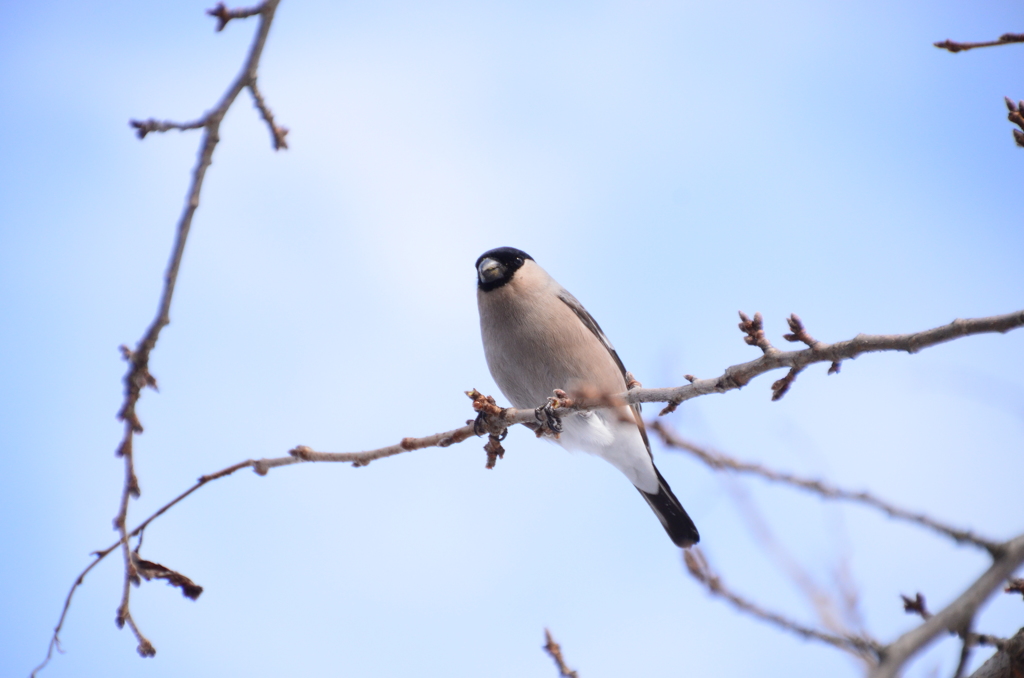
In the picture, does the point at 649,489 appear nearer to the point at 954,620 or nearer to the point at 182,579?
the point at 182,579

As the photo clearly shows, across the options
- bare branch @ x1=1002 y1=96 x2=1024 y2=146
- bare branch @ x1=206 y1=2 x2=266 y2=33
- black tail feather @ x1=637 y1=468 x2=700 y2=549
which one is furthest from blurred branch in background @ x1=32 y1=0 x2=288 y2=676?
black tail feather @ x1=637 y1=468 x2=700 y2=549

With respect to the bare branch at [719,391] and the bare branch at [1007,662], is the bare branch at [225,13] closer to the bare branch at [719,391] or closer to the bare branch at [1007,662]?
the bare branch at [719,391]

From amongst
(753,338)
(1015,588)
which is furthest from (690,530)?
(753,338)

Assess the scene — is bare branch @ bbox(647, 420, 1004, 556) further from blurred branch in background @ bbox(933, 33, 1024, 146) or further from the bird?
the bird

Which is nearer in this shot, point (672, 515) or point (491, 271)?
point (491, 271)

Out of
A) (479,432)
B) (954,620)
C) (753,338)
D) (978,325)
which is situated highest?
(479,432)

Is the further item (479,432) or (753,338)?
(479,432)

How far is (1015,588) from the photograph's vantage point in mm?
2930

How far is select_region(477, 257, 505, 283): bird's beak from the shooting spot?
18.5 feet

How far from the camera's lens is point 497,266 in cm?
571

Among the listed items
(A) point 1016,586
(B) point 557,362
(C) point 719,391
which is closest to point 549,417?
(B) point 557,362

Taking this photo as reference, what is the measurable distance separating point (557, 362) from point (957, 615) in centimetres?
408

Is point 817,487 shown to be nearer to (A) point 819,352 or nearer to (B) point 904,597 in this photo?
(A) point 819,352

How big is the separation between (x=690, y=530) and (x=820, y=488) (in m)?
4.21
